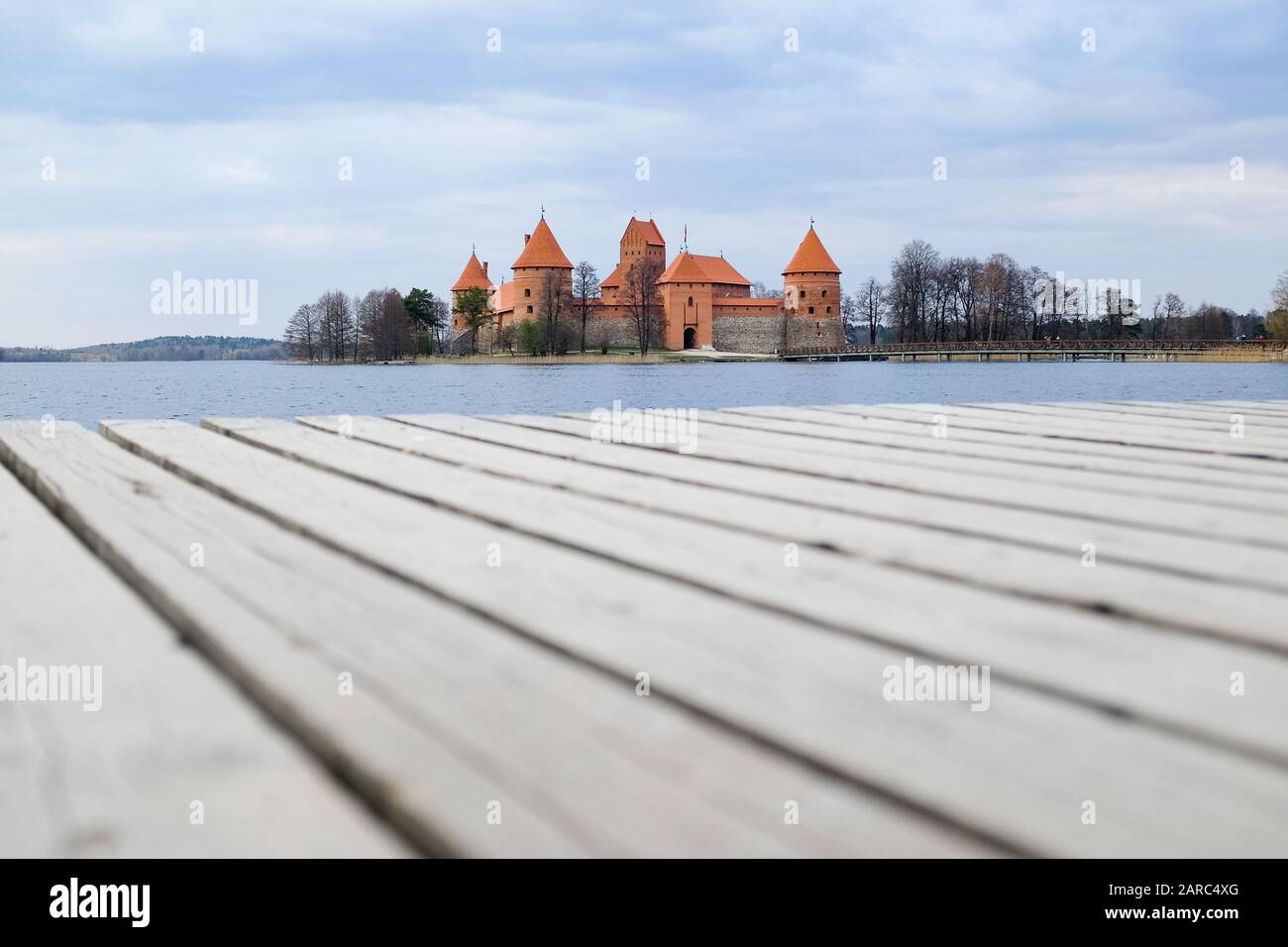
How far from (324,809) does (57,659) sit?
474 millimetres

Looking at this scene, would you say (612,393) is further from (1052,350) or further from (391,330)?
(391,330)

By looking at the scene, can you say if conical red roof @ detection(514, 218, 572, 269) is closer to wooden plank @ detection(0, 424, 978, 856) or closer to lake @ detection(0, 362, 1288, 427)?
lake @ detection(0, 362, 1288, 427)

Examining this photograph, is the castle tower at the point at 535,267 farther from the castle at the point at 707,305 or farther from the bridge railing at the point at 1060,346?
the bridge railing at the point at 1060,346

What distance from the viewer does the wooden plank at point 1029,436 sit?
8.32ft

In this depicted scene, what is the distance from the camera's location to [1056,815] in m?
0.71

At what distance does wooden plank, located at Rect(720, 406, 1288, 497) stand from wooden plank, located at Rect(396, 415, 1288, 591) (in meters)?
0.47

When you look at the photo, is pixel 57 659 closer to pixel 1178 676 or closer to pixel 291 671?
pixel 291 671

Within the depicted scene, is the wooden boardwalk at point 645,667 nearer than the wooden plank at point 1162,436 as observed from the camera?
Yes

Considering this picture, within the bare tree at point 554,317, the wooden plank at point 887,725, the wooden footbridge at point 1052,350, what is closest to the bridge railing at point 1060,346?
the wooden footbridge at point 1052,350

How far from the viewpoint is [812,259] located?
8406 cm

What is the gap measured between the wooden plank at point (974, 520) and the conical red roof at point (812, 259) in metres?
83.6

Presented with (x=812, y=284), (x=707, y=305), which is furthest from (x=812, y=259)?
(x=707, y=305)

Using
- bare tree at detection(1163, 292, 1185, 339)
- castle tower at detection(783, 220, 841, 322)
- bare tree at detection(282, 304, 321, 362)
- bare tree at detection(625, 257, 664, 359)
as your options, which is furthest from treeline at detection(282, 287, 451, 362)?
bare tree at detection(1163, 292, 1185, 339)
